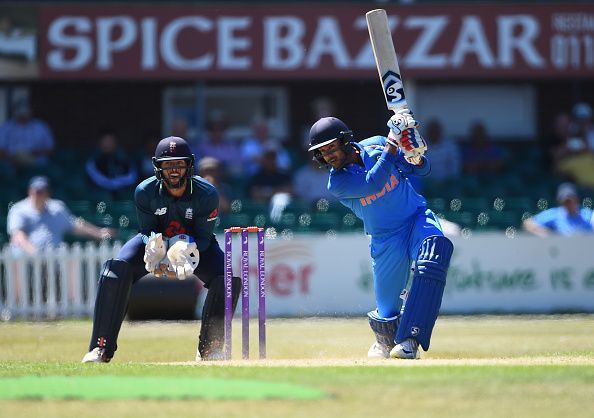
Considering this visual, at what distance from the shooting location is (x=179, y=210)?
9.72 metres

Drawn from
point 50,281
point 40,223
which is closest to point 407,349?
point 50,281

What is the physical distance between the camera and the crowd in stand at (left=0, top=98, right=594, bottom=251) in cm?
1697

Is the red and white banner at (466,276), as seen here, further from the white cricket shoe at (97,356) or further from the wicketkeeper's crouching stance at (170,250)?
the white cricket shoe at (97,356)

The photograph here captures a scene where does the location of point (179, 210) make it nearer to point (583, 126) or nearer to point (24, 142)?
point (24, 142)

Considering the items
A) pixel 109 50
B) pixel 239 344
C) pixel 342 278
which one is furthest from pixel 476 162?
pixel 239 344

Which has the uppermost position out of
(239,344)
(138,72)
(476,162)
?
(138,72)

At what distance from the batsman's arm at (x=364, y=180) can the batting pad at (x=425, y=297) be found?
1.98ft

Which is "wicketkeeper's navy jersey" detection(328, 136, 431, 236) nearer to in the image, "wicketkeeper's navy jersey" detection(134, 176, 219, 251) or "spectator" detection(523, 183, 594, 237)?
"wicketkeeper's navy jersey" detection(134, 176, 219, 251)

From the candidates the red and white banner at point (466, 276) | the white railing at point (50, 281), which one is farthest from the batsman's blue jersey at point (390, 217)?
the white railing at point (50, 281)

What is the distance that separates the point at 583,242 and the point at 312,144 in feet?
23.6

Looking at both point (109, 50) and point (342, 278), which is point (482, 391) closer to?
point (342, 278)

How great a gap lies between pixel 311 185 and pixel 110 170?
2.61 metres

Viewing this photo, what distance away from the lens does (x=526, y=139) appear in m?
20.4

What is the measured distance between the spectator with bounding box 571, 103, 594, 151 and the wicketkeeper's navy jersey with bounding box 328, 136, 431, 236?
9075 millimetres
